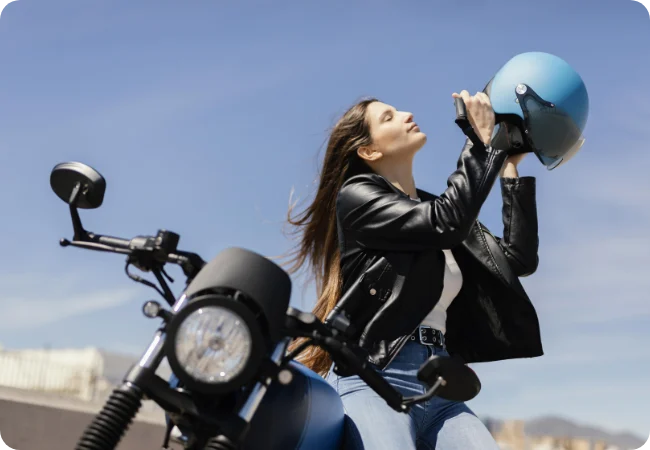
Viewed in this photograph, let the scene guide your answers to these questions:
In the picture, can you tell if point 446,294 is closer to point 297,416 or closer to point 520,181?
point 520,181

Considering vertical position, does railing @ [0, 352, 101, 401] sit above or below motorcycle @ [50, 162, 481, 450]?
below

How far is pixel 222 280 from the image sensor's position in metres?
1.88

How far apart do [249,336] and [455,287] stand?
164 centimetres

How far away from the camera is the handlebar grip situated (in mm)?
2168

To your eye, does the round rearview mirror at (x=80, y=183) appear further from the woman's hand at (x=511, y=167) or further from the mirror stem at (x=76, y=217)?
the woman's hand at (x=511, y=167)

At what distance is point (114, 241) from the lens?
2193mm

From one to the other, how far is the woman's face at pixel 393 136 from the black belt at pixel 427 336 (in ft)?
2.63

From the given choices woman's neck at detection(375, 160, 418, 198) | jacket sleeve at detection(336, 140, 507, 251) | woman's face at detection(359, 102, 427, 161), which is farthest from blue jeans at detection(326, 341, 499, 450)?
woman's face at detection(359, 102, 427, 161)

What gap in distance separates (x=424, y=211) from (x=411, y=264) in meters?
0.21

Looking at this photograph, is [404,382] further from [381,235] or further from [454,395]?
[454,395]

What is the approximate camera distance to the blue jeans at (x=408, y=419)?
8.68 feet

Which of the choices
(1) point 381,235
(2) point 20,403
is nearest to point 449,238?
(1) point 381,235

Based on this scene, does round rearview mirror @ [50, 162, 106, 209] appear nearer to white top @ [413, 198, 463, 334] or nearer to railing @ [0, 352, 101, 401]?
white top @ [413, 198, 463, 334]

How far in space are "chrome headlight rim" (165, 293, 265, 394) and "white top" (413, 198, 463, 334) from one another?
4.60 feet
